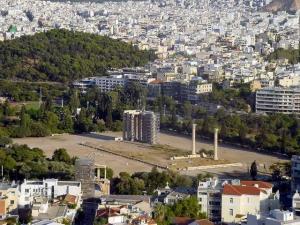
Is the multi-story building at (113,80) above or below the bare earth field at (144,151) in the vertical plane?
above

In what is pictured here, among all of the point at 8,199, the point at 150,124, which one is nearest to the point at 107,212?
the point at 8,199

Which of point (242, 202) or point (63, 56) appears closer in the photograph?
point (242, 202)

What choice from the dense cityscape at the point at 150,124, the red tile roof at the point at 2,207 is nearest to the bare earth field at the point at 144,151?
the dense cityscape at the point at 150,124

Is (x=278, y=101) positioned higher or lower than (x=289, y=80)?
lower

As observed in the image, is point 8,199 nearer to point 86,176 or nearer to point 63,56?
point 86,176

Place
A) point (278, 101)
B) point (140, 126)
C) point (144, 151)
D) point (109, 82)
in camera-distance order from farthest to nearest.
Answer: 1. point (109, 82)
2. point (278, 101)
3. point (140, 126)
4. point (144, 151)

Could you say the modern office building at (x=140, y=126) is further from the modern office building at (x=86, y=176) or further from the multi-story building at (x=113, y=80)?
the modern office building at (x=86, y=176)

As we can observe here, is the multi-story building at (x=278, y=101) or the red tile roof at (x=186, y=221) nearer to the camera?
the red tile roof at (x=186, y=221)

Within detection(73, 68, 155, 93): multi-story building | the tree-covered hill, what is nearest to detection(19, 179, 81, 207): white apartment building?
detection(73, 68, 155, 93): multi-story building

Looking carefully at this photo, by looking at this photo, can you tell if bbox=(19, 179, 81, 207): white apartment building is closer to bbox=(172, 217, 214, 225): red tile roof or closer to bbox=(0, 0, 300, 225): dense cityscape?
bbox=(0, 0, 300, 225): dense cityscape
